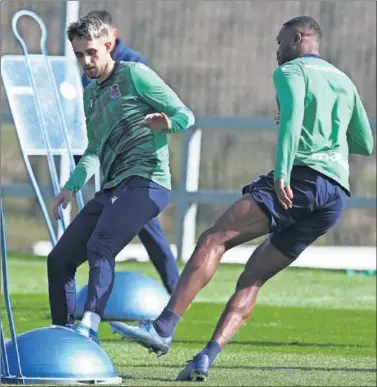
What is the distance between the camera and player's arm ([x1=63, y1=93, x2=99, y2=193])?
23.5 ft

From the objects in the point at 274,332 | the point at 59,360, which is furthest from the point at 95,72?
the point at 274,332

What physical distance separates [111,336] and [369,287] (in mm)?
4489

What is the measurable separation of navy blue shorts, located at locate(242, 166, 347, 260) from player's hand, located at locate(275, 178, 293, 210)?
144mm

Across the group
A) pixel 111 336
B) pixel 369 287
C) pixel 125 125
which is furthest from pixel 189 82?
pixel 125 125

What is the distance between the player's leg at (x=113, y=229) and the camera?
264 inches

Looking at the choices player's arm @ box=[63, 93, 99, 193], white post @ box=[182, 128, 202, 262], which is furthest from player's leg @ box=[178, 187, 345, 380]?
white post @ box=[182, 128, 202, 262]

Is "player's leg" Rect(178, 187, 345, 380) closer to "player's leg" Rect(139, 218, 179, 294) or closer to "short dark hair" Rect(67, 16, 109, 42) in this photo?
"short dark hair" Rect(67, 16, 109, 42)

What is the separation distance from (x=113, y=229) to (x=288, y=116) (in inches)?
38.8

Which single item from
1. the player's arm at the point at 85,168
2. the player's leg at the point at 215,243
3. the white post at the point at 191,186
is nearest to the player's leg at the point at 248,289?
the player's leg at the point at 215,243

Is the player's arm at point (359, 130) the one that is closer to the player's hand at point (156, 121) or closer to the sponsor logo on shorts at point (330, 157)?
the sponsor logo on shorts at point (330, 157)

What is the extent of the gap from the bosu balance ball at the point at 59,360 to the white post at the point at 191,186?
30.6ft

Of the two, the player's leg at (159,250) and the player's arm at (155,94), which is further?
the player's leg at (159,250)

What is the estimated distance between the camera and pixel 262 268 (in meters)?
7.02

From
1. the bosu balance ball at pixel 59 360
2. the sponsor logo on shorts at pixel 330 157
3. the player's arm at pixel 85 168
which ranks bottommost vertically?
the bosu balance ball at pixel 59 360
